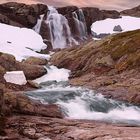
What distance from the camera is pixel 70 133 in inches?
974

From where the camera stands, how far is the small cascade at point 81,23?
400 ft

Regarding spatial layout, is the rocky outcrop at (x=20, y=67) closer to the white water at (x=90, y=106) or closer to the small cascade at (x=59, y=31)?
the white water at (x=90, y=106)

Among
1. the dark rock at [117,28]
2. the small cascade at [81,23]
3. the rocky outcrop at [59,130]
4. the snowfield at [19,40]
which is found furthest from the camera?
the dark rock at [117,28]

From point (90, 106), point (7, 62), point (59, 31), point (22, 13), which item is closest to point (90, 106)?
point (90, 106)

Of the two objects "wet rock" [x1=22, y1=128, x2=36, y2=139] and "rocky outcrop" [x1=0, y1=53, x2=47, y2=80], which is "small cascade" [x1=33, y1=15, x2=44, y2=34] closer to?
"rocky outcrop" [x1=0, y1=53, x2=47, y2=80]

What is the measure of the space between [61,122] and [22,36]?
71.3 m

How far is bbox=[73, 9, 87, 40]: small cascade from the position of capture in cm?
12196

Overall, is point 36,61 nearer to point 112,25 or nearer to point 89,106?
point 89,106

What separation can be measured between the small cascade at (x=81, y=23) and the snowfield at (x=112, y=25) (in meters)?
3.78

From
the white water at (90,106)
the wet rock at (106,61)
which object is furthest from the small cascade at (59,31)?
the white water at (90,106)

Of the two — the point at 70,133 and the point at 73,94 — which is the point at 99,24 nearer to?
the point at 73,94

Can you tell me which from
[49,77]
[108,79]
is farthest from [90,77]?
[49,77]

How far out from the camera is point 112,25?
438 ft

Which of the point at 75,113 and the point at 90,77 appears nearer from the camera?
the point at 75,113
